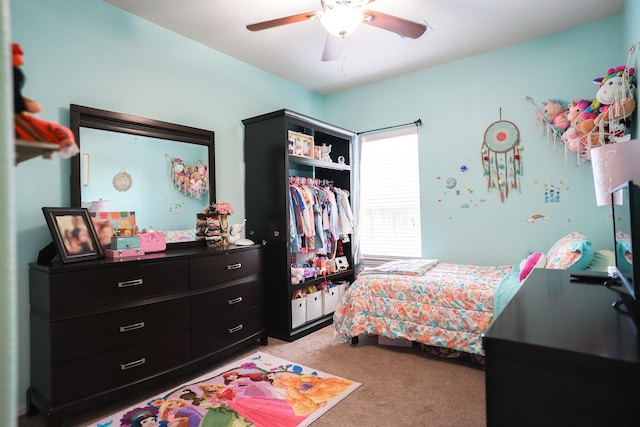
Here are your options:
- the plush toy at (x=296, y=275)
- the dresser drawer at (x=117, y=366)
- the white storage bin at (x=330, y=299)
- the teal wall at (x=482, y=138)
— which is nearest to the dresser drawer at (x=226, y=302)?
the dresser drawer at (x=117, y=366)

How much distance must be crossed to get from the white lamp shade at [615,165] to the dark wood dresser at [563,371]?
1137 millimetres

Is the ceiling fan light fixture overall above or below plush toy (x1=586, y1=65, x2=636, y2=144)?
above

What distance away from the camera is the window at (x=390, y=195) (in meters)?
4.00

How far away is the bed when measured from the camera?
8.05 feet

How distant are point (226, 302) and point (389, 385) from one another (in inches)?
53.0

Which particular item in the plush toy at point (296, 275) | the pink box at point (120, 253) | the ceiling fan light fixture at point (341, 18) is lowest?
the plush toy at point (296, 275)

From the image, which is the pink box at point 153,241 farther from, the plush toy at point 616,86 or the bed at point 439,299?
the plush toy at point 616,86

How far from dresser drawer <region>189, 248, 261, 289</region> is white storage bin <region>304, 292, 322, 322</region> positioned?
2.34 feet

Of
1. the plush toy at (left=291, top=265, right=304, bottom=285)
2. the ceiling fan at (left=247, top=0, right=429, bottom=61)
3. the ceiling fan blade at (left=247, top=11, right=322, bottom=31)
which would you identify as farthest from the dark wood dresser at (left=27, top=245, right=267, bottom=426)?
the ceiling fan at (left=247, top=0, right=429, bottom=61)

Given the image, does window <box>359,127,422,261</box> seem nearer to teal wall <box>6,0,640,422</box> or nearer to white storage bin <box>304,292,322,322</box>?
teal wall <box>6,0,640,422</box>

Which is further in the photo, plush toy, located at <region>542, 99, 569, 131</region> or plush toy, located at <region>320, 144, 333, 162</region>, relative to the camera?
plush toy, located at <region>320, 144, 333, 162</region>

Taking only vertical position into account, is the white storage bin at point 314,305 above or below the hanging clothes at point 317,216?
below

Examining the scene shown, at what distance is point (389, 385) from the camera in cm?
234

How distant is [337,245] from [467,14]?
8.61 ft
